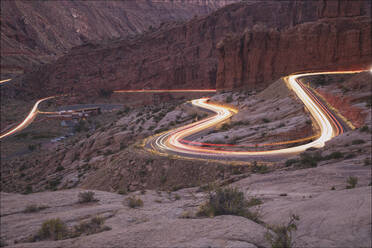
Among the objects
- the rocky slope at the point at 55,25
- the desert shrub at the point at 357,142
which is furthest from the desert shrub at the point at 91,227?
the rocky slope at the point at 55,25

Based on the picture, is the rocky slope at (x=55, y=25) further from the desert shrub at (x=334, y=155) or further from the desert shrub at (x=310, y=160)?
the desert shrub at (x=334, y=155)

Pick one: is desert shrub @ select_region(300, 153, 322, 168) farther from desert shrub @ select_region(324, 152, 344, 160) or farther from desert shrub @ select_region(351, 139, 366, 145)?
desert shrub @ select_region(351, 139, 366, 145)

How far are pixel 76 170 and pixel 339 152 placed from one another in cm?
2546

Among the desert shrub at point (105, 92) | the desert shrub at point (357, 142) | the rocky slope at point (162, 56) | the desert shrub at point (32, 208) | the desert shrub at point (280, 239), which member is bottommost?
the desert shrub at point (32, 208)

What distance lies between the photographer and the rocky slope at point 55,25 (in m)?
112

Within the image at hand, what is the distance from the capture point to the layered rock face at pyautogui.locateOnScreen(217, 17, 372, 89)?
44.8m

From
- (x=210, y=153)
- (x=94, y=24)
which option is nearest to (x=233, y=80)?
(x=210, y=153)

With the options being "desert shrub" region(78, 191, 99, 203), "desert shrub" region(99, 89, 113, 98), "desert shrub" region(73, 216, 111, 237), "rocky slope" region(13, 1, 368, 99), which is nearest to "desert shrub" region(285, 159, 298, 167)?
"desert shrub" region(78, 191, 99, 203)

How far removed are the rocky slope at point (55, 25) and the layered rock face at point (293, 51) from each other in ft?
177

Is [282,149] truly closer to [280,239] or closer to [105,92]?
[280,239]

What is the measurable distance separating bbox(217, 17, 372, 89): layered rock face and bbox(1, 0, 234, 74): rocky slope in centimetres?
5410

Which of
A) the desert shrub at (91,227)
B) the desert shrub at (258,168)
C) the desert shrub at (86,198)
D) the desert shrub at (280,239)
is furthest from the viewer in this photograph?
the desert shrub at (258,168)

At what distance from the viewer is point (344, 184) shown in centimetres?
926

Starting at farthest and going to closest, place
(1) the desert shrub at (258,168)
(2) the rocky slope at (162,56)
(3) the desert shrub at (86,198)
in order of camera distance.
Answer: (2) the rocky slope at (162,56)
(1) the desert shrub at (258,168)
(3) the desert shrub at (86,198)
